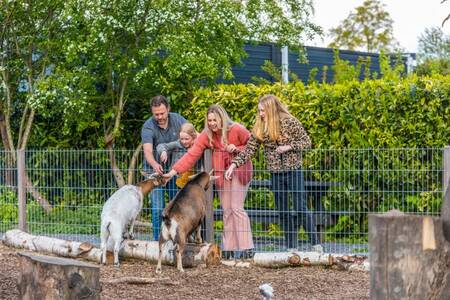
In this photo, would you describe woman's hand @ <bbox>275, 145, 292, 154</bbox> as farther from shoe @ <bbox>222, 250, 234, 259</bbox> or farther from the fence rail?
shoe @ <bbox>222, 250, 234, 259</bbox>

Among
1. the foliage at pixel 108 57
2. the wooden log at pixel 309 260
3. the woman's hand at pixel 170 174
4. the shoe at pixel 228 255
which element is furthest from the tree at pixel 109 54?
the wooden log at pixel 309 260

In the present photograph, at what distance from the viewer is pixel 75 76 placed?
12.5 m

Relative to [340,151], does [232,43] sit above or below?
above

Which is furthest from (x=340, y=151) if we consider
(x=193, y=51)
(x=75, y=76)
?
(x=75, y=76)

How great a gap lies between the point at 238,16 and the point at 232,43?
2.60 ft

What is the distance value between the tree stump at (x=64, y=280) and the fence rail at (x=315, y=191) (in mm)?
4406

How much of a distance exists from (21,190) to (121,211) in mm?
2346

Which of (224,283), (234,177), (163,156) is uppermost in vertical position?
(163,156)

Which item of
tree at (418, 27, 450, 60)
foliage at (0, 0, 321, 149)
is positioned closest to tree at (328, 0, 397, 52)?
tree at (418, 27, 450, 60)

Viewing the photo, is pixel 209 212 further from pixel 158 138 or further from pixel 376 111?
pixel 376 111

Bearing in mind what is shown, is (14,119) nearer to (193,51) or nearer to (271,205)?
(193,51)

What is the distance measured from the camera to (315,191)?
9805 mm

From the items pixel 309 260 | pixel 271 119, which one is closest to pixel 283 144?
pixel 271 119

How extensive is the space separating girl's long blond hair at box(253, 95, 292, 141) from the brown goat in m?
0.83
